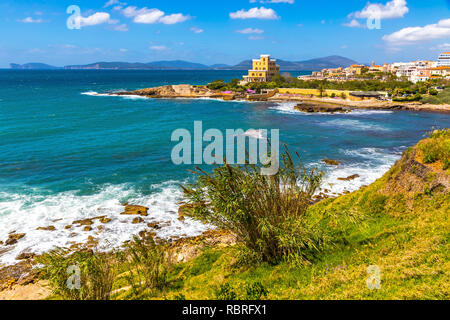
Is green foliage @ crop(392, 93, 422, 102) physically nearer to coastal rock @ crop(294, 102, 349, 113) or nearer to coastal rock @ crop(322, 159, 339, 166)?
coastal rock @ crop(294, 102, 349, 113)

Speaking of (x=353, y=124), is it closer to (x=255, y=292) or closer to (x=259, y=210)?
(x=259, y=210)

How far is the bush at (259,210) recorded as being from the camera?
31.8ft

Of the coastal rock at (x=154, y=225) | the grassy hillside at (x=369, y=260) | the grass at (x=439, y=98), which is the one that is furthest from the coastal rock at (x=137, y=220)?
the grass at (x=439, y=98)

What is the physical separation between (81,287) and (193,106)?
6779cm

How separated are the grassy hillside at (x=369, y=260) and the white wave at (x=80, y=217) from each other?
5.18 m

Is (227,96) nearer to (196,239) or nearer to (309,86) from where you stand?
(309,86)

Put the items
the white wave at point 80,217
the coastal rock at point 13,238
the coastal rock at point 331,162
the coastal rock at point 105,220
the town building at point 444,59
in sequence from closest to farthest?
the coastal rock at point 13,238, the white wave at point 80,217, the coastal rock at point 105,220, the coastal rock at point 331,162, the town building at point 444,59

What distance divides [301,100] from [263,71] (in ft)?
121

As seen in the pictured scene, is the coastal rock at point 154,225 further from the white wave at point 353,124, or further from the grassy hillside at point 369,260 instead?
the white wave at point 353,124

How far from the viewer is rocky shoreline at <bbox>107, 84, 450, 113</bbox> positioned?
2552 inches

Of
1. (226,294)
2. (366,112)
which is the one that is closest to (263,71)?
(366,112)

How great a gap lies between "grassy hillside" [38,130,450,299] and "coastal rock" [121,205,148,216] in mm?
6973
